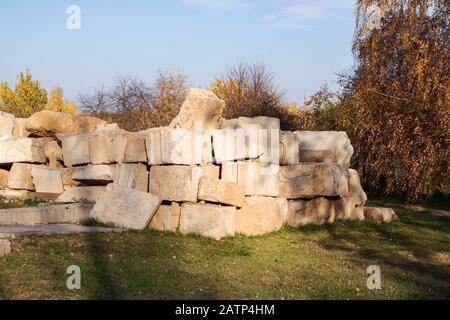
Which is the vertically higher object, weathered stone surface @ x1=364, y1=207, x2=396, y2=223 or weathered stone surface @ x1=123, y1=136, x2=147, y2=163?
weathered stone surface @ x1=123, y1=136, x2=147, y2=163

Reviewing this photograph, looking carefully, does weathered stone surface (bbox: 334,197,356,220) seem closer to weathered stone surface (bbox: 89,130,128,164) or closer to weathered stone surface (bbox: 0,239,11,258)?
weathered stone surface (bbox: 89,130,128,164)

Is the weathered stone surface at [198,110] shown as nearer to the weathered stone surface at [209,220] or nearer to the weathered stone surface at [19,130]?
the weathered stone surface at [209,220]

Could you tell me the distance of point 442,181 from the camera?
19.1 m

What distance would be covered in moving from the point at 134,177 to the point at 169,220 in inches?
50.2

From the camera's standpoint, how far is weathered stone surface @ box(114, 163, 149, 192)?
43.6 ft

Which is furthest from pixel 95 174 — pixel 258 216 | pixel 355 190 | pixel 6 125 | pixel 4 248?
pixel 355 190

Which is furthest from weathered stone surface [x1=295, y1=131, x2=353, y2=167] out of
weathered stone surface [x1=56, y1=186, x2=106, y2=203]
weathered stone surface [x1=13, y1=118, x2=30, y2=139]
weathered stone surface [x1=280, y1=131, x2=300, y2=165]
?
weathered stone surface [x1=13, y1=118, x2=30, y2=139]

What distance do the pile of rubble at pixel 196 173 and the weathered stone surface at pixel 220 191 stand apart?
0.02m

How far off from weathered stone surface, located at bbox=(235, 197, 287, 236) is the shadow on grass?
81 centimetres

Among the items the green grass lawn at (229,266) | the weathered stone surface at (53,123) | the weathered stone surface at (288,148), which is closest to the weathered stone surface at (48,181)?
the weathered stone surface at (53,123)

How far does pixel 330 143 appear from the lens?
613 inches

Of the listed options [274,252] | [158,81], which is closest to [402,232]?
[274,252]

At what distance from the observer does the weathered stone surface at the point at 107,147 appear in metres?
13.9
